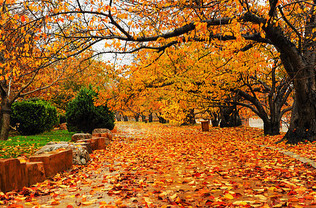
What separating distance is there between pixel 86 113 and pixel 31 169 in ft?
28.2

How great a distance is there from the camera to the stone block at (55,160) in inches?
195

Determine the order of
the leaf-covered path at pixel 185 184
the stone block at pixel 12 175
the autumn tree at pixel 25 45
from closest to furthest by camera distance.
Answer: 1. the leaf-covered path at pixel 185 184
2. the stone block at pixel 12 175
3. the autumn tree at pixel 25 45

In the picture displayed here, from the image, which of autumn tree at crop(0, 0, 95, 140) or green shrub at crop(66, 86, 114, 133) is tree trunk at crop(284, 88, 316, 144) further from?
green shrub at crop(66, 86, 114, 133)

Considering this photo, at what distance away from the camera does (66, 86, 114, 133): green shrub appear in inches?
504

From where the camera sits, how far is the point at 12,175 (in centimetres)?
393

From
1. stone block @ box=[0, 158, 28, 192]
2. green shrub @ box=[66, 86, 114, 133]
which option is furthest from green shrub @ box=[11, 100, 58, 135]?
stone block @ box=[0, 158, 28, 192]

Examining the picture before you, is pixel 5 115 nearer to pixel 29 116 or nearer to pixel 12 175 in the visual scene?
pixel 29 116

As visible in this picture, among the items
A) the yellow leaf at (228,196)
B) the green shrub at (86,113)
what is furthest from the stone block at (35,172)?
the green shrub at (86,113)

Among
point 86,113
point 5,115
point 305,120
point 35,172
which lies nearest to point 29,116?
point 5,115

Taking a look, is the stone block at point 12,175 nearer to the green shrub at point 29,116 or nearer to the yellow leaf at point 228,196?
the yellow leaf at point 228,196

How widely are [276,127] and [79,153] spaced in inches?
402

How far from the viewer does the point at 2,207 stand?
327 cm

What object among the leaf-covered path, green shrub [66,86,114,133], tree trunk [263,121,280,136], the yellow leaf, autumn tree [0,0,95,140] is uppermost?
autumn tree [0,0,95,140]

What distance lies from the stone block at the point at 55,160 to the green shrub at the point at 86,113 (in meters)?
7.06
